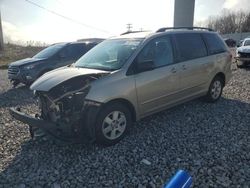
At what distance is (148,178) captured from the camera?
357 cm

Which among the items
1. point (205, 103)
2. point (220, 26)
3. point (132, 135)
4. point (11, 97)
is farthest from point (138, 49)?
point (220, 26)

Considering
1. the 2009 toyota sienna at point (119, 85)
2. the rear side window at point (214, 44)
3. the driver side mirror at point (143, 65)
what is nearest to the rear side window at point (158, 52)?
the 2009 toyota sienna at point (119, 85)

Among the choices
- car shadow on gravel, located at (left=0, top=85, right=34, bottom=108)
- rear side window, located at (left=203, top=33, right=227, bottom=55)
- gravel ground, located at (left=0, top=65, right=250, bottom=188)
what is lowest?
car shadow on gravel, located at (left=0, top=85, right=34, bottom=108)

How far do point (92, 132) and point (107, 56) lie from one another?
5.55ft

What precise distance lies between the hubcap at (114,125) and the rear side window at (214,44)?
3310 millimetres

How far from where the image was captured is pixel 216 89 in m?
6.92

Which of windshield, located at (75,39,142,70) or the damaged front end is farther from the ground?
windshield, located at (75,39,142,70)

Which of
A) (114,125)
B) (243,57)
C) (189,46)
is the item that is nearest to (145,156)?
(114,125)

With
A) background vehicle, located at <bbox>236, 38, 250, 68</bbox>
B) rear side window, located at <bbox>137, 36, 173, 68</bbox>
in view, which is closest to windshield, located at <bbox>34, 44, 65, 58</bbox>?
rear side window, located at <bbox>137, 36, 173, 68</bbox>

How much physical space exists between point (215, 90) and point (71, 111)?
4188mm

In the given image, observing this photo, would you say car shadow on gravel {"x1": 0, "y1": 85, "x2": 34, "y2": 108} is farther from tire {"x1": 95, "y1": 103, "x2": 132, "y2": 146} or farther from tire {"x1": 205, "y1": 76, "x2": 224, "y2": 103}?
tire {"x1": 205, "y1": 76, "x2": 224, "y2": 103}

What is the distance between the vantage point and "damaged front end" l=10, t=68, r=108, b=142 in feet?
13.5

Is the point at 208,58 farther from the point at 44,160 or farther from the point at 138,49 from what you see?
the point at 44,160

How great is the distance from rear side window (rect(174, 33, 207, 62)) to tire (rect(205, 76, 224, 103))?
85 cm
